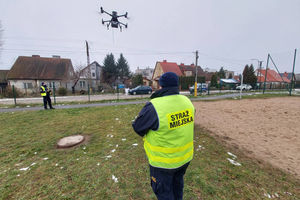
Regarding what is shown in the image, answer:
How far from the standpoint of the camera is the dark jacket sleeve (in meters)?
1.52

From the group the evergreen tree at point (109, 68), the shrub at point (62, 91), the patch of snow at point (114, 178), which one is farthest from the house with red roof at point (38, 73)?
the patch of snow at point (114, 178)

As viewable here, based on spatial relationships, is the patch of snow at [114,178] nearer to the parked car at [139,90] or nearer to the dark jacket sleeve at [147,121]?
the dark jacket sleeve at [147,121]

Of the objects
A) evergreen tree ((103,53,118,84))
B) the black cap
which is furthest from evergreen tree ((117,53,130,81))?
the black cap

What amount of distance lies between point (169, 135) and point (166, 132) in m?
0.06

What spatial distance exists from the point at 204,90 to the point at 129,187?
24672mm

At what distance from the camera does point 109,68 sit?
40.7 m

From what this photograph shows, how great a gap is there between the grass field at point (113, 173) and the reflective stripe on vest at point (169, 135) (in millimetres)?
1109

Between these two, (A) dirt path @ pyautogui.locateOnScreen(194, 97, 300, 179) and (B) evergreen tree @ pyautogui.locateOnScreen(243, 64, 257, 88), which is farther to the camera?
(B) evergreen tree @ pyautogui.locateOnScreen(243, 64, 257, 88)

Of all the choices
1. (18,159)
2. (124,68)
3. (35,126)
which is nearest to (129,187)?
(18,159)

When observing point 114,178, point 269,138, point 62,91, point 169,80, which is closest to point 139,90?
point 62,91

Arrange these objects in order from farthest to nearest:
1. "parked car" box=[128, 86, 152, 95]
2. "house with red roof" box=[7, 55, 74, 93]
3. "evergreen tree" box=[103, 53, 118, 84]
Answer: "evergreen tree" box=[103, 53, 118, 84]
"house with red roof" box=[7, 55, 74, 93]
"parked car" box=[128, 86, 152, 95]

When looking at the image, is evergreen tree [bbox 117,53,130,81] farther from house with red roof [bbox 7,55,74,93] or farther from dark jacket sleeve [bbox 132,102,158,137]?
dark jacket sleeve [bbox 132,102,158,137]

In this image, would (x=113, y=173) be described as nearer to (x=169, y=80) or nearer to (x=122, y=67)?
(x=169, y=80)

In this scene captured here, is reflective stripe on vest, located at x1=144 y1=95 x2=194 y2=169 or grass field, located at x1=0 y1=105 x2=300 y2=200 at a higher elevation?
reflective stripe on vest, located at x1=144 y1=95 x2=194 y2=169
